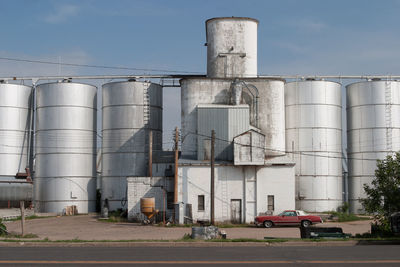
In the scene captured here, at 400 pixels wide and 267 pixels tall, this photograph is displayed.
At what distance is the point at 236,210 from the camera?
4256 cm

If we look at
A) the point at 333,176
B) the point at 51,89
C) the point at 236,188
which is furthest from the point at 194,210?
the point at 51,89

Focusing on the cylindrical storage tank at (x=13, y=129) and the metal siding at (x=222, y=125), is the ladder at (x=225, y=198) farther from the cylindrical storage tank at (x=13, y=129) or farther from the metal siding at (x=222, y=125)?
the cylindrical storage tank at (x=13, y=129)

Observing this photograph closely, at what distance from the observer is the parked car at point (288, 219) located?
126ft

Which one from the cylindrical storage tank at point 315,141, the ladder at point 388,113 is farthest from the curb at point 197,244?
the ladder at point 388,113

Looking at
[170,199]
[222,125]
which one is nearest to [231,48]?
[222,125]

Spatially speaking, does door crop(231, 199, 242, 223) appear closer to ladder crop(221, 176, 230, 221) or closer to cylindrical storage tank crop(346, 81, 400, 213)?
ladder crop(221, 176, 230, 221)

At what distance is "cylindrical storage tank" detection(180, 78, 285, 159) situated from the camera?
48844 millimetres

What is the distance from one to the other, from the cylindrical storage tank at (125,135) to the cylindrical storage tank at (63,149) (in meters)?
2.27

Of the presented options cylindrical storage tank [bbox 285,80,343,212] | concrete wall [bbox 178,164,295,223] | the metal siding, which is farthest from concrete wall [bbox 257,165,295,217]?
cylindrical storage tank [bbox 285,80,343,212]

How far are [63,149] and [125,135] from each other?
255 inches

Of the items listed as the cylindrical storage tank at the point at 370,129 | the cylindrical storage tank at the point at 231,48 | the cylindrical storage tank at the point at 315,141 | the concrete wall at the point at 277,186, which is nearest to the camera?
the concrete wall at the point at 277,186

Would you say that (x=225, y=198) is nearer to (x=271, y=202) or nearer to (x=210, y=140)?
(x=271, y=202)

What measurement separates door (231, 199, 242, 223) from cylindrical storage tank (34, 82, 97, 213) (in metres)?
19.2

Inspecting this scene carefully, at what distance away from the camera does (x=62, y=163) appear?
5456 centimetres
